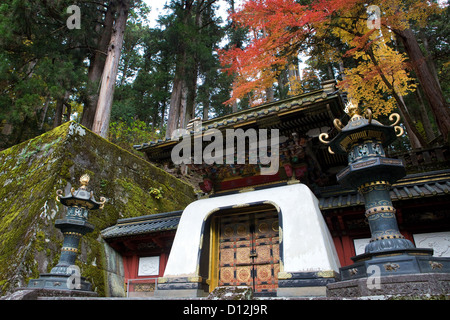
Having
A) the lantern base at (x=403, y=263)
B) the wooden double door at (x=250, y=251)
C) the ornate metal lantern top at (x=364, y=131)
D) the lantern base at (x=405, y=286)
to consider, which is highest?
the ornate metal lantern top at (x=364, y=131)

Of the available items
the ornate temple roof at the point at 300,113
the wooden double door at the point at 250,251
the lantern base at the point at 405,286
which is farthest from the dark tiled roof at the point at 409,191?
the lantern base at the point at 405,286

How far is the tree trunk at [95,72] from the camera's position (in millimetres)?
13664

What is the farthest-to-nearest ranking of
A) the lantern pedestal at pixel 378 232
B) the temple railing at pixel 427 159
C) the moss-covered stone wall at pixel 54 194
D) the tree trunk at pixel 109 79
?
the tree trunk at pixel 109 79
the temple railing at pixel 427 159
the moss-covered stone wall at pixel 54 194
the lantern pedestal at pixel 378 232

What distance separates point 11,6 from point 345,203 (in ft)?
49.0

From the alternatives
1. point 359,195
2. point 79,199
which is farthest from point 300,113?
point 79,199

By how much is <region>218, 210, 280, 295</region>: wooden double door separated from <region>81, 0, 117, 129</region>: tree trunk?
377 inches

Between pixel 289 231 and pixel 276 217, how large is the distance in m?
1.26

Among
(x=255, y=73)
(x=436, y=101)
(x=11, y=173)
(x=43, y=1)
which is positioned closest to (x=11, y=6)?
(x=43, y=1)

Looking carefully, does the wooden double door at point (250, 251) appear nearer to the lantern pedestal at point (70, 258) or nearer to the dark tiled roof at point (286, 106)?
the dark tiled roof at point (286, 106)

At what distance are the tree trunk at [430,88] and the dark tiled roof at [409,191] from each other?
2.85 metres

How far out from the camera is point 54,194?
8.23 meters

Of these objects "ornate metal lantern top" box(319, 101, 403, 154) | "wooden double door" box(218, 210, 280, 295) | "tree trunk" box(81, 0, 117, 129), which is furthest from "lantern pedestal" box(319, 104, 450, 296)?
"tree trunk" box(81, 0, 117, 129)

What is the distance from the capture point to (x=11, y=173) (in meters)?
9.98
